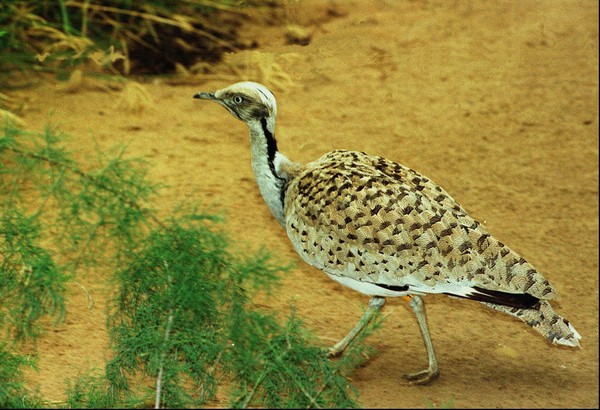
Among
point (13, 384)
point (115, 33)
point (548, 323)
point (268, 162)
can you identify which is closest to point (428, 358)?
point (548, 323)

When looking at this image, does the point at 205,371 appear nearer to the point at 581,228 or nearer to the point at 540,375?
the point at 540,375

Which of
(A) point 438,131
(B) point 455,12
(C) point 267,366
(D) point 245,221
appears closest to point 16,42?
(D) point 245,221

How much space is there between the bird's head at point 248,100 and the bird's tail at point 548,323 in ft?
3.68

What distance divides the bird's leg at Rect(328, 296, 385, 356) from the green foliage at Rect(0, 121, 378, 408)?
0.20 meters

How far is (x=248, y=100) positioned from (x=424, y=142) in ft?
7.44

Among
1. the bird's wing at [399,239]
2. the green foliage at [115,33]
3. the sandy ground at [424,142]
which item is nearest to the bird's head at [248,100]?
the bird's wing at [399,239]

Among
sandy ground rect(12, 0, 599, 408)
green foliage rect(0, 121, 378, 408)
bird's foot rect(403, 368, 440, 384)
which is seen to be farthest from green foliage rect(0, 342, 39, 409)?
bird's foot rect(403, 368, 440, 384)

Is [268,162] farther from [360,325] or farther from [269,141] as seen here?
[360,325]

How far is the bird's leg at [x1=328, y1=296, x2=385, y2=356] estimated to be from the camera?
4.15 m

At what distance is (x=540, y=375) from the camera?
4.20m

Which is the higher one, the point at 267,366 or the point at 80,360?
the point at 267,366

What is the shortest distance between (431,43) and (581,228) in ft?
7.03

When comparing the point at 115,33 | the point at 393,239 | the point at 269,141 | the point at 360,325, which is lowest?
the point at 360,325

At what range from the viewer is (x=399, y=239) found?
3916 millimetres
